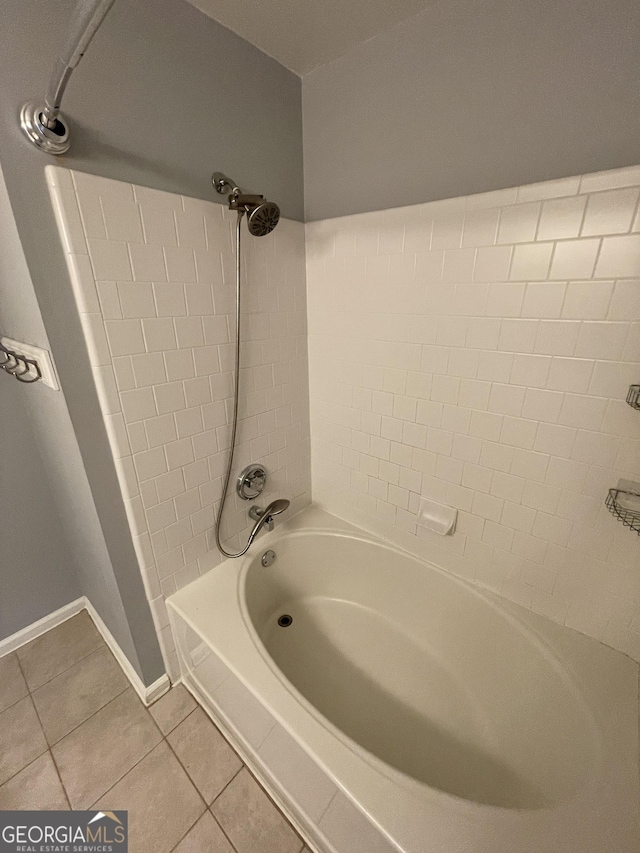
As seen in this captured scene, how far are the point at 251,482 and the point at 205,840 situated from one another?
1.09m

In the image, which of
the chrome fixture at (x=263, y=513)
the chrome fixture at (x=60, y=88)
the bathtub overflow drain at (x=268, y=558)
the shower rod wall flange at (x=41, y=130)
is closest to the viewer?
the chrome fixture at (x=60, y=88)

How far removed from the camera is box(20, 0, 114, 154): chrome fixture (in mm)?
445

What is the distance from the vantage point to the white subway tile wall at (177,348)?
938 millimetres

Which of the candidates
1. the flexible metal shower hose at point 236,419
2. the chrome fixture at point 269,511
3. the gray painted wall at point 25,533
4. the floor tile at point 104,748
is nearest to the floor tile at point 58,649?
the gray painted wall at point 25,533

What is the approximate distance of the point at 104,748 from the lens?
1.24 meters

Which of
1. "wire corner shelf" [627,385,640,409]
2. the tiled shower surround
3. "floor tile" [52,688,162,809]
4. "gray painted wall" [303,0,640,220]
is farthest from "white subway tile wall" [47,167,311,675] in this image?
"wire corner shelf" [627,385,640,409]

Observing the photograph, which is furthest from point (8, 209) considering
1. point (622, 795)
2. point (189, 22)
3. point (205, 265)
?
point (622, 795)

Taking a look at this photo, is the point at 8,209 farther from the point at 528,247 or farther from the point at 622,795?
the point at 622,795

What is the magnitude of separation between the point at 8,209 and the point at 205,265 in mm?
486

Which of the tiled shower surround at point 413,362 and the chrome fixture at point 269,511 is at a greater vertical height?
the tiled shower surround at point 413,362

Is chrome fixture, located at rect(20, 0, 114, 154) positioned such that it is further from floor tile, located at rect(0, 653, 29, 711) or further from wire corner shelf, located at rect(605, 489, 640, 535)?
floor tile, located at rect(0, 653, 29, 711)

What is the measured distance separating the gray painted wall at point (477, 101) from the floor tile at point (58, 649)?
86.8 inches

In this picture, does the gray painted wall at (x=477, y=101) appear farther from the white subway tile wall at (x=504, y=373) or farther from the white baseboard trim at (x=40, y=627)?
the white baseboard trim at (x=40, y=627)

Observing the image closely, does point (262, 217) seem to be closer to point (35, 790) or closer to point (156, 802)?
point (156, 802)
